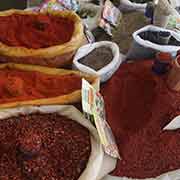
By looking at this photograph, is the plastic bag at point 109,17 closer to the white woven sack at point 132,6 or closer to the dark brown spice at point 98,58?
the white woven sack at point 132,6

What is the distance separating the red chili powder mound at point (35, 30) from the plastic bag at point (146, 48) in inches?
10.2

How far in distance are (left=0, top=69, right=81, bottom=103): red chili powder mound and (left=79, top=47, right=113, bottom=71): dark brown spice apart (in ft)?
0.41

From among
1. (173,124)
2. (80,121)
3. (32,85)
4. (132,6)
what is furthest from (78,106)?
(132,6)

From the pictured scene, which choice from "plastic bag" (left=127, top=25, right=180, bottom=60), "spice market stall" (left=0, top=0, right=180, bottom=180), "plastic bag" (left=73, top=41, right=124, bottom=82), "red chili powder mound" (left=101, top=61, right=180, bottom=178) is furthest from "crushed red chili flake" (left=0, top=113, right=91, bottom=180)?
"plastic bag" (left=127, top=25, right=180, bottom=60)

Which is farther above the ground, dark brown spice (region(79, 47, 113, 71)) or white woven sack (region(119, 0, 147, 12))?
white woven sack (region(119, 0, 147, 12))

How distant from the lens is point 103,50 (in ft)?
4.42

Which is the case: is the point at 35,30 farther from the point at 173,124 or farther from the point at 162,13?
the point at 173,124

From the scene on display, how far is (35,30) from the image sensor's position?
132 centimetres

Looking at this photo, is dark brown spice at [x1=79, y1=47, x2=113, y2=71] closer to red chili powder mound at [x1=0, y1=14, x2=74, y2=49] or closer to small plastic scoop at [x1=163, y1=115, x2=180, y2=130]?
red chili powder mound at [x1=0, y1=14, x2=74, y2=49]

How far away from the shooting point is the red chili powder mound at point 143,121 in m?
1.08

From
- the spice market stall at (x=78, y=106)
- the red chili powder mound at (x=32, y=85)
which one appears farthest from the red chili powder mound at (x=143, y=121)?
the red chili powder mound at (x=32, y=85)

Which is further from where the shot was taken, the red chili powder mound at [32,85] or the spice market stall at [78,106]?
the red chili powder mound at [32,85]

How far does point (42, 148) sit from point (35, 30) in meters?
0.54

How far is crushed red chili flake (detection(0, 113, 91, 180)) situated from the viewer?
0.94 metres
